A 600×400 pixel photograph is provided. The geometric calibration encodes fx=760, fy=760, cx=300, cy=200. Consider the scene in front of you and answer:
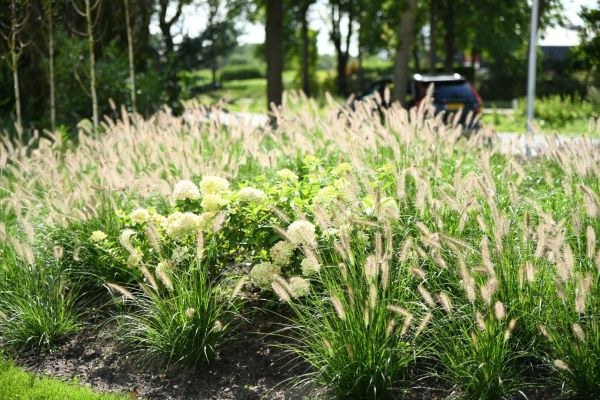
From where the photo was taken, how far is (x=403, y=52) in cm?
1517

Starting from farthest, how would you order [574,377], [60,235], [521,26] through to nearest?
1. [521,26]
2. [60,235]
3. [574,377]

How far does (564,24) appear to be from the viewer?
76.7ft

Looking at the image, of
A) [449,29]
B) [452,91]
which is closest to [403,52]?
[452,91]


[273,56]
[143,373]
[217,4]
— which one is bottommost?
[143,373]

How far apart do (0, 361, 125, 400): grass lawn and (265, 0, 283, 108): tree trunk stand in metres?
11.4

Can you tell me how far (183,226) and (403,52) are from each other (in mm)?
11499

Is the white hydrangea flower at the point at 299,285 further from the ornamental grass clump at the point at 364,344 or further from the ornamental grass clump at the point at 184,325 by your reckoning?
the ornamental grass clump at the point at 184,325

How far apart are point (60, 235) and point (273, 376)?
191cm

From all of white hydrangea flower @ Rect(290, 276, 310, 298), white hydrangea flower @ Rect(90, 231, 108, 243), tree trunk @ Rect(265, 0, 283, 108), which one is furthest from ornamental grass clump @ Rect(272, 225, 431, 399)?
tree trunk @ Rect(265, 0, 283, 108)

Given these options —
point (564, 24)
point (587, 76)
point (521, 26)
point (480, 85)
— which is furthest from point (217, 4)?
point (480, 85)

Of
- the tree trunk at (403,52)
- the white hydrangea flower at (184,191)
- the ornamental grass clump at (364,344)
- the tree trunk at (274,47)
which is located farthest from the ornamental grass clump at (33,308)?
the tree trunk at (403,52)

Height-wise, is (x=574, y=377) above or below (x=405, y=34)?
below

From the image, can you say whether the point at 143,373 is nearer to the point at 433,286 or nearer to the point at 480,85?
the point at 433,286

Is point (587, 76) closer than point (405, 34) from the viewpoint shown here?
No
